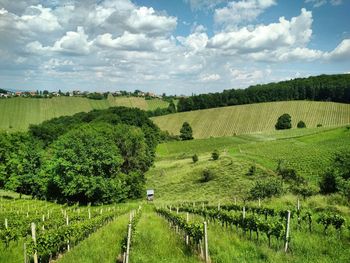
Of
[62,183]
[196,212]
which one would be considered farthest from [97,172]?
[196,212]

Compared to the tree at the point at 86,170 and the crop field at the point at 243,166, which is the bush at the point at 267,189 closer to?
the crop field at the point at 243,166

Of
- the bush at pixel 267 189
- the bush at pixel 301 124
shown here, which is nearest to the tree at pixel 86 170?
the bush at pixel 267 189

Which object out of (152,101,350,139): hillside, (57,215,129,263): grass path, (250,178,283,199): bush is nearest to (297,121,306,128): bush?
(152,101,350,139): hillside

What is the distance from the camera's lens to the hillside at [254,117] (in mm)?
128500

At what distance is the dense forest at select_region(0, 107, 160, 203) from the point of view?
61938 mm

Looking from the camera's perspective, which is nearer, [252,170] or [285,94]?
[252,170]

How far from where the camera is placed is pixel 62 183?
6238 cm

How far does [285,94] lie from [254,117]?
109 ft

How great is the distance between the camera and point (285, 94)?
549ft

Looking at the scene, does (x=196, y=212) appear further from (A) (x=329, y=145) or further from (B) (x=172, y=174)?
(A) (x=329, y=145)

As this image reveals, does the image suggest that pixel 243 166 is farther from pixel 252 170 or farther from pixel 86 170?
pixel 86 170

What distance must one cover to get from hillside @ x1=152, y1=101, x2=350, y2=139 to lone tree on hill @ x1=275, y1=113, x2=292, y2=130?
2.28 meters

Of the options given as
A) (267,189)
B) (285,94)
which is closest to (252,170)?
(267,189)

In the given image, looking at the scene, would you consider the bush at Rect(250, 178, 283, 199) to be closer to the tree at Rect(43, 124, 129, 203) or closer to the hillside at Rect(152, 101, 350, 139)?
the tree at Rect(43, 124, 129, 203)
